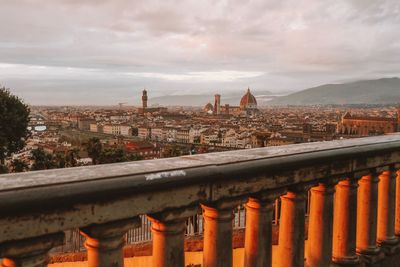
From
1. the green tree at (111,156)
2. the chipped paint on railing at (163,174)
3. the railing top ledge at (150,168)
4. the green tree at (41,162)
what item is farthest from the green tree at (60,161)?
the chipped paint on railing at (163,174)

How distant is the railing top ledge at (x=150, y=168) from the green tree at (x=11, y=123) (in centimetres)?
2413

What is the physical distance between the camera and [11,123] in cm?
2491

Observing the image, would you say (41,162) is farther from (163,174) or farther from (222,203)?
(163,174)

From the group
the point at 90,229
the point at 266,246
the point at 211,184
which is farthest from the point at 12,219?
the point at 266,246

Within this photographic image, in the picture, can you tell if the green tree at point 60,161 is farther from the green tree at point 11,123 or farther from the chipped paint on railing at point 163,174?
the chipped paint on railing at point 163,174

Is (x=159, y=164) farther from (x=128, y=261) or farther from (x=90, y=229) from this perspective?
(x=128, y=261)

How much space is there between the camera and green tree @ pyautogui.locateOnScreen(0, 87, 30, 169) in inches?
965

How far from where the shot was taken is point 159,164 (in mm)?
2289

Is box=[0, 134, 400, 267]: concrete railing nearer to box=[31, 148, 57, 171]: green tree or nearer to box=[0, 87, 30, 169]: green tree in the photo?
box=[0, 87, 30, 169]: green tree

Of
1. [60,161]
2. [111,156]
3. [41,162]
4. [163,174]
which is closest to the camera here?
[163,174]

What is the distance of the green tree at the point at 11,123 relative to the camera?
80.4 feet

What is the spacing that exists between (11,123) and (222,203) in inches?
991

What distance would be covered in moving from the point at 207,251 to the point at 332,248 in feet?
4.17

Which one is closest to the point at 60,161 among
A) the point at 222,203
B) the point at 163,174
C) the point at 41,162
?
the point at 41,162
